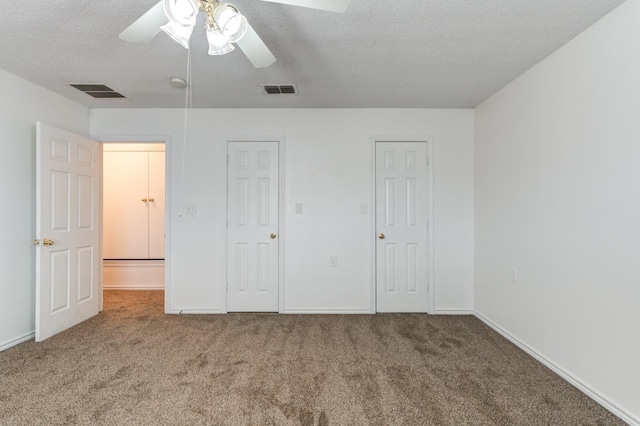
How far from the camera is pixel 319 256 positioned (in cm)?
352

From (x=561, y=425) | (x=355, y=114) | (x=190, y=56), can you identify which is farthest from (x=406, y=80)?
(x=561, y=425)

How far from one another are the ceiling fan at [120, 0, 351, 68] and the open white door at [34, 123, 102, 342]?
78.9 inches

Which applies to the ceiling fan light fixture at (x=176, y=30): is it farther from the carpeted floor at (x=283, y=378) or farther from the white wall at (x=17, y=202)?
the white wall at (x=17, y=202)

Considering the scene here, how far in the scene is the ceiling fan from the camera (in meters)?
1.37

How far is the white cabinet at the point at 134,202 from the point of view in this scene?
4.67m

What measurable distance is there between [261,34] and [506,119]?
7.59 feet

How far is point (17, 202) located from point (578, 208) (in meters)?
4.43

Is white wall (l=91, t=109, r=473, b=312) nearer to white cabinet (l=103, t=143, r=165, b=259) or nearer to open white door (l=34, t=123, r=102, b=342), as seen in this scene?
open white door (l=34, t=123, r=102, b=342)

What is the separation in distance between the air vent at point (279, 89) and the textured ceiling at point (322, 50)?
0.07 meters

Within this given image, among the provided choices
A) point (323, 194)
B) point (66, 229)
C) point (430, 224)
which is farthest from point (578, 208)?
point (66, 229)

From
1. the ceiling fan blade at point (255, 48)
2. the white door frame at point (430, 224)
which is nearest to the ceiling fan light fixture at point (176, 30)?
the ceiling fan blade at point (255, 48)

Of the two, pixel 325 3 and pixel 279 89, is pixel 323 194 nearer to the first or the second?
pixel 279 89

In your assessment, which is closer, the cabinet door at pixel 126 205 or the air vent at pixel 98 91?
the air vent at pixel 98 91

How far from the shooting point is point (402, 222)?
355 cm
